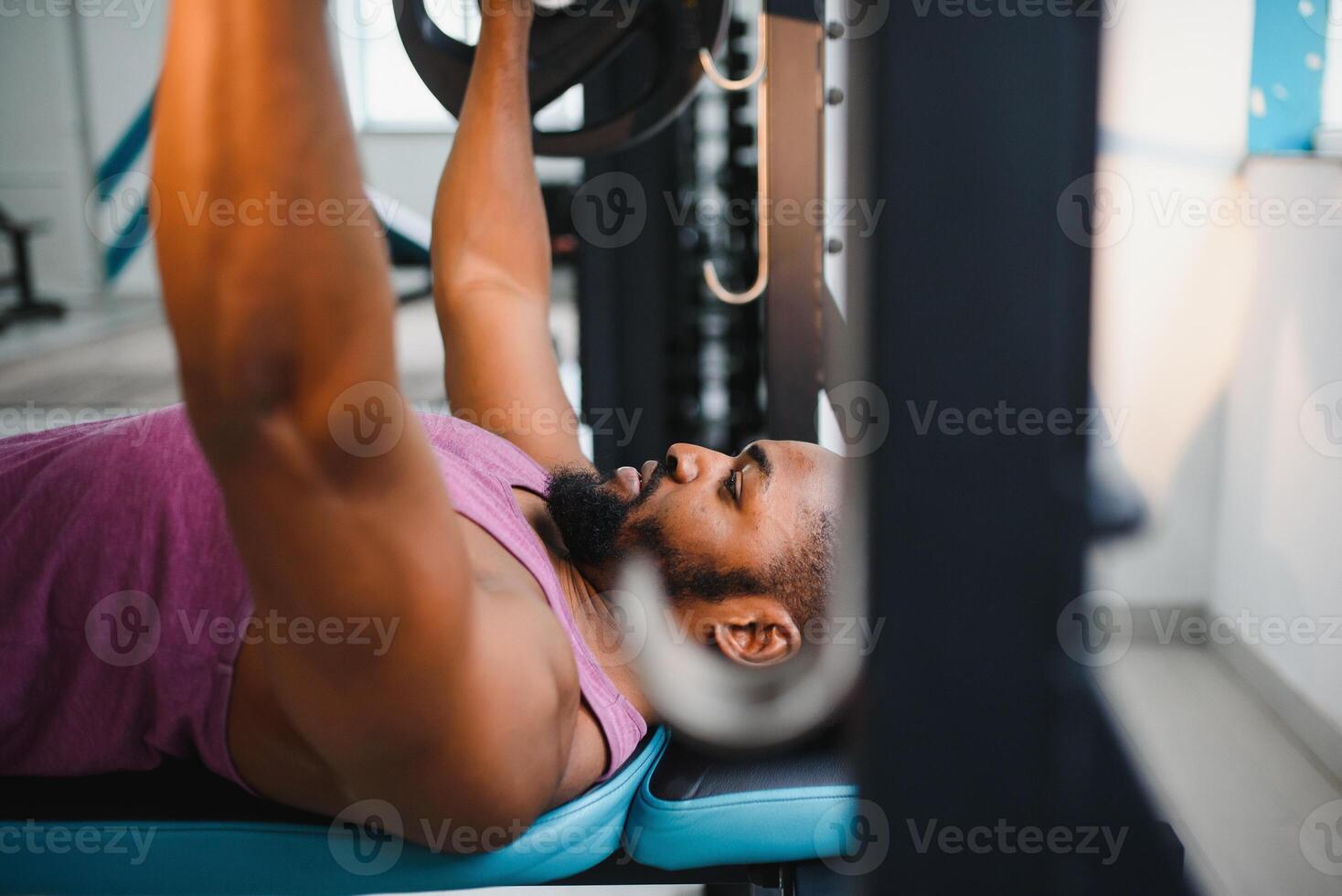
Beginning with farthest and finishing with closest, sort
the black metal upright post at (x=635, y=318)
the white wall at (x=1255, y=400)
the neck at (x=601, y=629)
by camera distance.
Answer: the black metal upright post at (x=635, y=318), the white wall at (x=1255, y=400), the neck at (x=601, y=629)

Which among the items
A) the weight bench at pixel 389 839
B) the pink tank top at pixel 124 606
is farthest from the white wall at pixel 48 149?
the weight bench at pixel 389 839

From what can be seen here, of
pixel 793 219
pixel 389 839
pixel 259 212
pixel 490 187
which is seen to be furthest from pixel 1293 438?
pixel 259 212

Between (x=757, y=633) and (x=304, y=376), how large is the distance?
2.67ft

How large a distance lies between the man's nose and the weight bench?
1.22 ft

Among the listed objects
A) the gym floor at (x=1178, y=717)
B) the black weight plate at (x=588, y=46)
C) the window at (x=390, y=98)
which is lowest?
the gym floor at (x=1178, y=717)

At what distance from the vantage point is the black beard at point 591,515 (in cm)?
134

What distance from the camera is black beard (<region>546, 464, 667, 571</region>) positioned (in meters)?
1.34

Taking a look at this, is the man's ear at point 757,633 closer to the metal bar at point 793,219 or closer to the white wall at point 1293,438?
the metal bar at point 793,219

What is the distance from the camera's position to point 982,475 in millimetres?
392

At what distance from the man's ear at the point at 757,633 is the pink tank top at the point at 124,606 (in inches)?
7.1

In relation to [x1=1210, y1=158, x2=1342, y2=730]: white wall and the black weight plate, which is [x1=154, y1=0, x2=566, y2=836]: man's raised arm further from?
[x1=1210, y1=158, x2=1342, y2=730]: white wall

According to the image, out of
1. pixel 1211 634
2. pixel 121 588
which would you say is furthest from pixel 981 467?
pixel 1211 634

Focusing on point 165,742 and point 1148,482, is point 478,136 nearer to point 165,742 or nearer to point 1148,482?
point 165,742

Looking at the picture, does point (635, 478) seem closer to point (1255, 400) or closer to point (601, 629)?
point (601, 629)
